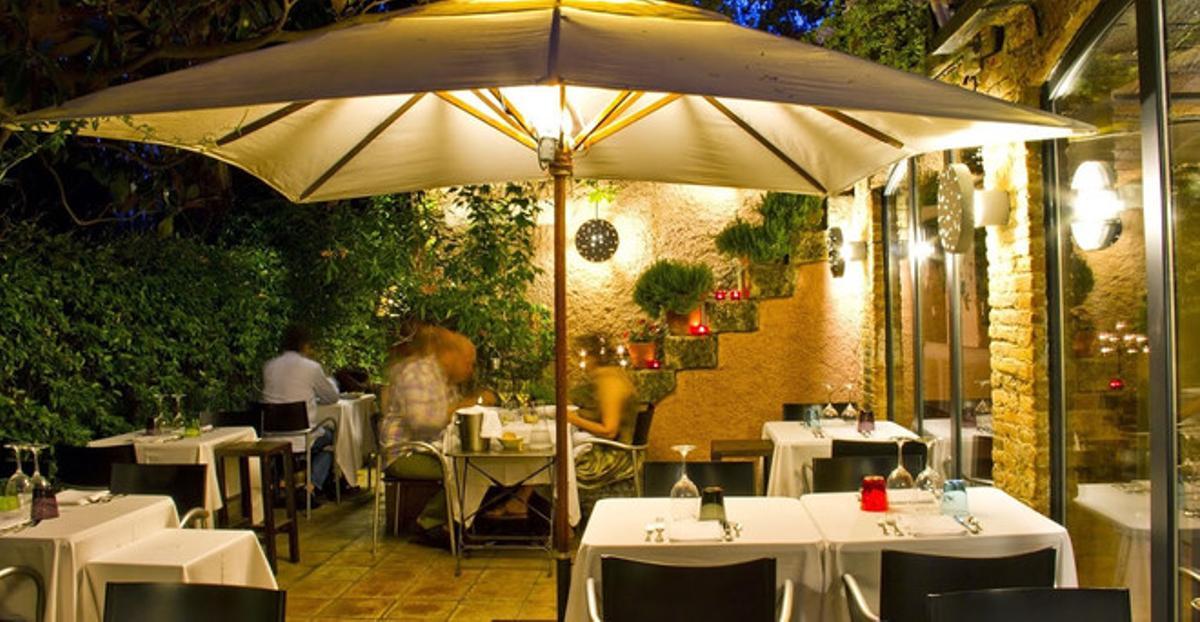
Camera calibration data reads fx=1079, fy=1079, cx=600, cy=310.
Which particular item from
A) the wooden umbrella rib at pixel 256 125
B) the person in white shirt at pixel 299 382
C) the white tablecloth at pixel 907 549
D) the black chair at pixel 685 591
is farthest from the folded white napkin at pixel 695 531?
the person in white shirt at pixel 299 382

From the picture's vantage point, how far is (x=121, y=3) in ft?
20.6

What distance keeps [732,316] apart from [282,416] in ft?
13.0

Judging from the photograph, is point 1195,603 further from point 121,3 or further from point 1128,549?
point 121,3

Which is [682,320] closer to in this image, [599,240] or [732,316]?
[732,316]

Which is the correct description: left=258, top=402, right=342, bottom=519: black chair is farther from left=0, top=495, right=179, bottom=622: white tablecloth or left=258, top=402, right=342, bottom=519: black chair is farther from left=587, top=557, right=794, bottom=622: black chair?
left=587, top=557, right=794, bottom=622: black chair

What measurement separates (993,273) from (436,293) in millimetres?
6033

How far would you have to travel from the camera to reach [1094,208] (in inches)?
169

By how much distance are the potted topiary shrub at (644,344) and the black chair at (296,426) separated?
2834 mm

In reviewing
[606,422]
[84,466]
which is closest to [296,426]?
[606,422]

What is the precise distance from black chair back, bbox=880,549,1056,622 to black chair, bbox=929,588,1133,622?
432mm

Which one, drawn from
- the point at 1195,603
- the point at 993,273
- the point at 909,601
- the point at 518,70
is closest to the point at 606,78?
the point at 518,70

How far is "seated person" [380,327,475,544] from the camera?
23.7 feet

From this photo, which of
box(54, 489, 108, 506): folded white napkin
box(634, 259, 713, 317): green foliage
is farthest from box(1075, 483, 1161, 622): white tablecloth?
box(634, 259, 713, 317): green foliage

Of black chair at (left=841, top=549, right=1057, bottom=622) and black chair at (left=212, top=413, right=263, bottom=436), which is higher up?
black chair at (left=212, top=413, right=263, bottom=436)
